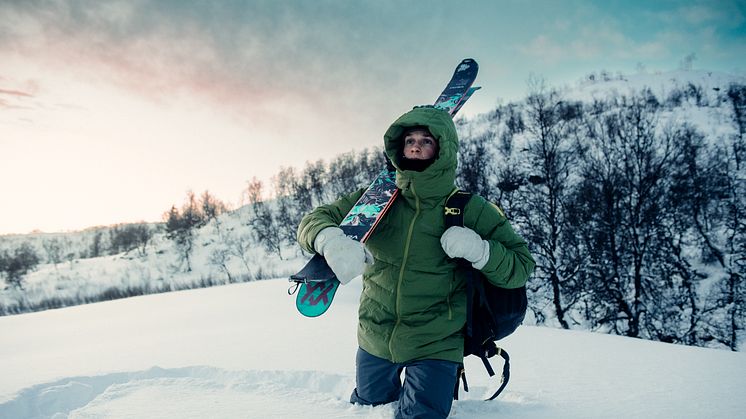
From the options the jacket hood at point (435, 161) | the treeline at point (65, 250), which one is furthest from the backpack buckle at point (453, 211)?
the treeline at point (65, 250)

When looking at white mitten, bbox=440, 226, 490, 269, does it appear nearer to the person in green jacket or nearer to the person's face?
the person in green jacket

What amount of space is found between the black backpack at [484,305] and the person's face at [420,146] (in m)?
0.29

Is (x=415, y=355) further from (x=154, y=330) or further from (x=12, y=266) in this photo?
(x=12, y=266)

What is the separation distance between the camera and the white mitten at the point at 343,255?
175 centimetres

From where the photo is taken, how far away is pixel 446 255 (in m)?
1.97

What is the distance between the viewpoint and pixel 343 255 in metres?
1.76

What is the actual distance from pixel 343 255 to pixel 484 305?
84 centimetres

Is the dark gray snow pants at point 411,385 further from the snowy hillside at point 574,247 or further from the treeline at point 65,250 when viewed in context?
the treeline at point 65,250

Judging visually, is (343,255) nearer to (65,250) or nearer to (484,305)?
(484,305)

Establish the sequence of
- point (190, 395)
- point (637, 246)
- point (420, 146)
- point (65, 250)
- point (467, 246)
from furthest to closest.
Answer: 1. point (65, 250)
2. point (637, 246)
3. point (190, 395)
4. point (420, 146)
5. point (467, 246)

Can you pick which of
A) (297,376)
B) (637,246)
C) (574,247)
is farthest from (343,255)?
(574,247)

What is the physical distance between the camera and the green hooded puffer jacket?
1.92m

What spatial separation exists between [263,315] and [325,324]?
156 cm

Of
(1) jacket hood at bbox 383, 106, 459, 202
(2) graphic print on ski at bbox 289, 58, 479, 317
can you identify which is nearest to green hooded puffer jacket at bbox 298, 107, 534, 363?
(1) jacket hood at bbox 383, 106, 459, 202
